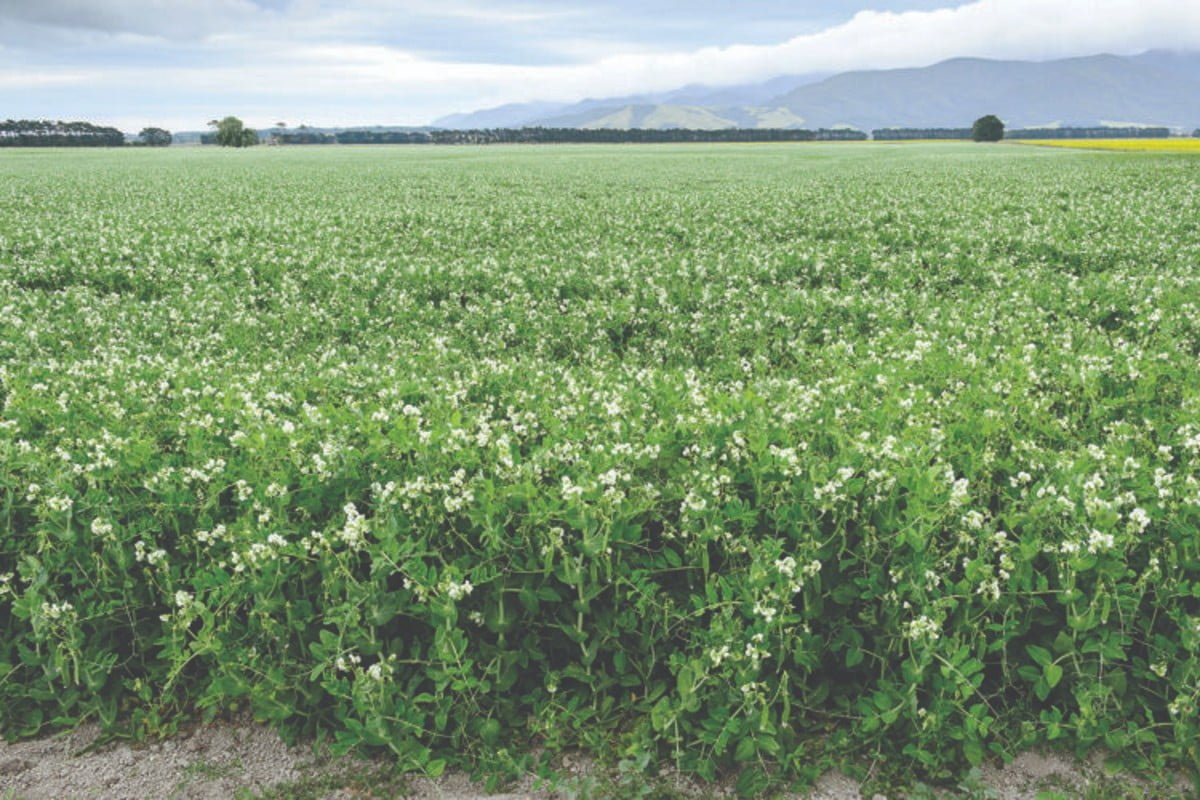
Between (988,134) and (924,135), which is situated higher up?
(924,135)

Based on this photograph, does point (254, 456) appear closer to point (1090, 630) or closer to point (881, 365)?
point (1090, 630)

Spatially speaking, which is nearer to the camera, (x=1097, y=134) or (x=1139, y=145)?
(x=1139, y=145)

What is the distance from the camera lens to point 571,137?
16800 cm

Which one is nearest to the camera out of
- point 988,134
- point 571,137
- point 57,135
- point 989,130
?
point 989,130

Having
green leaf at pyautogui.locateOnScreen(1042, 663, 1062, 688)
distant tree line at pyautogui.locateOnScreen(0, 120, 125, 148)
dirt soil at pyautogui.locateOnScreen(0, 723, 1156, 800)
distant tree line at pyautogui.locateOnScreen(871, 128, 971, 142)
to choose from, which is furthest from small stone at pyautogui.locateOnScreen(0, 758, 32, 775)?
distant tree line at pyautogui.locateOnScreen(871, 128, 971, 142)

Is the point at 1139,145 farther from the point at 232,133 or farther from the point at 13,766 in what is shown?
the point at 232,133

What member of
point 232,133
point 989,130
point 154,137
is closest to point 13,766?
point 989,130

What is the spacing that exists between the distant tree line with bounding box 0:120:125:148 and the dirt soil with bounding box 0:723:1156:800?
566 feet

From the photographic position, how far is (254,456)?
5.49 metres

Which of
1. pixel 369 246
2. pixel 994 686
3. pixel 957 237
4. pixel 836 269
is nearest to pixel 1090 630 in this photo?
pixel 994 686

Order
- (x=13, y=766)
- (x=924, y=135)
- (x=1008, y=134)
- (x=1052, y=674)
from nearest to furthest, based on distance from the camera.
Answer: (x=1052, y=674) < (x=13, y=766) < (x=924, y=135) < (x=1008, y=134)

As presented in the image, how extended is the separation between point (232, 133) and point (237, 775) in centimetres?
18192

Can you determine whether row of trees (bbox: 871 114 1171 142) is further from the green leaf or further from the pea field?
the green leaf

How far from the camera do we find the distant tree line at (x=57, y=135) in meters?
143
